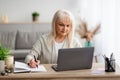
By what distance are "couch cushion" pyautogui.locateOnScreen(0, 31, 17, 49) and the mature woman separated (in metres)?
2.65

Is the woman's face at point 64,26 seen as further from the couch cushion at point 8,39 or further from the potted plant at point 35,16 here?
the potted plant at point 35,16

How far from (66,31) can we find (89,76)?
671 millimetres

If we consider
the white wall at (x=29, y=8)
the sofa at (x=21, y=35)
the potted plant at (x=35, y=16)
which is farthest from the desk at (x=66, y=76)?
the white wall at (x=29, y=8)

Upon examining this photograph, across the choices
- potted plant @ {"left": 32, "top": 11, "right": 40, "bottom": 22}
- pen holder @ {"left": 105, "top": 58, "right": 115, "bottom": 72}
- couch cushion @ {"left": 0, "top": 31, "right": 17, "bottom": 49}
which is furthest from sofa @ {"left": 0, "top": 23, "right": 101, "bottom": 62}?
pen holder @ {"left": 105, "top": 58, "right": 115, "bottom": 72}

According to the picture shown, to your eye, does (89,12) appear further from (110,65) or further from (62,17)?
(110,65)

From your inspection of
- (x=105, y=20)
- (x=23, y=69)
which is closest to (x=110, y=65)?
(x=23, y=69)

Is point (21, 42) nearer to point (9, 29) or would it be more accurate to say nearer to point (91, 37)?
point (9, 29)

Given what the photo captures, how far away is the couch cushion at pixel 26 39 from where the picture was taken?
5.31m

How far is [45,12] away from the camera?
18.8 feet

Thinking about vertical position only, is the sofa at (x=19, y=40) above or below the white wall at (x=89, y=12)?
below

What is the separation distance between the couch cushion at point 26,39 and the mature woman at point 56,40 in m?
2.60

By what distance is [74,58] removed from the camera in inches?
86.2

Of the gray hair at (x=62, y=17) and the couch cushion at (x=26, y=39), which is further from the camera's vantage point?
the couch cushion at (x=26, y=39)

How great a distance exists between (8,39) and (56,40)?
2.78 meters
